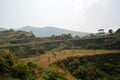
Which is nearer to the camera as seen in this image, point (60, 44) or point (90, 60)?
point (90, 60)

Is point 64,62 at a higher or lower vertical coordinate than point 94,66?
higher

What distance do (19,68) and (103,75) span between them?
28551 mm

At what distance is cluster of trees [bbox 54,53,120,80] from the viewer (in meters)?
49.0

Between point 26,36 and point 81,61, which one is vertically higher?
point 26,36

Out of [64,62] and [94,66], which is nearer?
[94,66]

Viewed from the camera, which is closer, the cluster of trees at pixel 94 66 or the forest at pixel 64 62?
the forest at pixel 64 62

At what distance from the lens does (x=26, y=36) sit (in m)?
102

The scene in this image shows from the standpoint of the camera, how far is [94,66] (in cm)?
5459

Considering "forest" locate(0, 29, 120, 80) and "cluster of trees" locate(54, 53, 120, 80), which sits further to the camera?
"cluster of trees" locate(54, 53, 120, 80)

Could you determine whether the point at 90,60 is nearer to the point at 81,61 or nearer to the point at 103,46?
the point at 81,61

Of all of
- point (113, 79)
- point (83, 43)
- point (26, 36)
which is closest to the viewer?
point (113, 79)

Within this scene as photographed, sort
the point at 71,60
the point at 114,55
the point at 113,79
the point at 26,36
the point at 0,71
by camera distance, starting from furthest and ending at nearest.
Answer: the point at 26,36, the point at 114,55, the point at 71,60, the point at 113,79, the point at 0,71

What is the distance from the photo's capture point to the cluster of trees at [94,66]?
48969mm

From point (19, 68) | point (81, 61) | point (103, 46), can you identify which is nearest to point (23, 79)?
point (19, 68)
